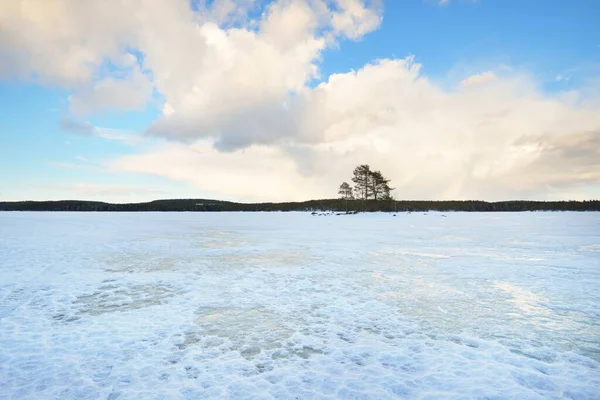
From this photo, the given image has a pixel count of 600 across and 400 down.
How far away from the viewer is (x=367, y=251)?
1525 cm

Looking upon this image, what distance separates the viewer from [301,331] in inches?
229

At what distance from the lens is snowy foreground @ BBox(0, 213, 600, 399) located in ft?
13.3

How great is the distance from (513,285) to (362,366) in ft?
20.7

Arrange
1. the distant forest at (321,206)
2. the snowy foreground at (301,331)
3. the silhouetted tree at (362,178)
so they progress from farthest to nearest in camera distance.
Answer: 1. the distant forest at (321,206)
2. the silhouetted tree at (362,178)
3. the snowy foreground at (301,331)

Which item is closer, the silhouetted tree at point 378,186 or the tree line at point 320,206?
the silhouetted tree at point 378,186

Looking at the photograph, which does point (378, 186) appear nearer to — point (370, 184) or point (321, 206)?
point (370, 184)

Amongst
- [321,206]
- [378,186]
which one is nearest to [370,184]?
[378,186]

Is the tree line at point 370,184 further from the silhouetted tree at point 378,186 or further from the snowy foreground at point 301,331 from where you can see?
the snowy foreground at point 301,331

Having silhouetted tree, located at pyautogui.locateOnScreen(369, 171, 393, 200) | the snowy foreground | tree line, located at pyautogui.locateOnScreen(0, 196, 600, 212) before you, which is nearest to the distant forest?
tree line, located at pyautogui.locateOnScreen(0, 196, 600, 212)

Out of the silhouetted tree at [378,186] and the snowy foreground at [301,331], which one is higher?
the silhouetted tree at [378,186]

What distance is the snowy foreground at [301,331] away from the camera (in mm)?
4062

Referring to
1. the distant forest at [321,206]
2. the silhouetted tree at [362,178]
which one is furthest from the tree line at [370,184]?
the distant forest at [321,206]

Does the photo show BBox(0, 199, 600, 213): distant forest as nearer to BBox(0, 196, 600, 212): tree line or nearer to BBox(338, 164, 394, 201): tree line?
BBox(0, 196, 600, 212): tree line

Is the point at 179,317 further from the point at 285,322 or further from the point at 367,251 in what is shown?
the point at 367,251
